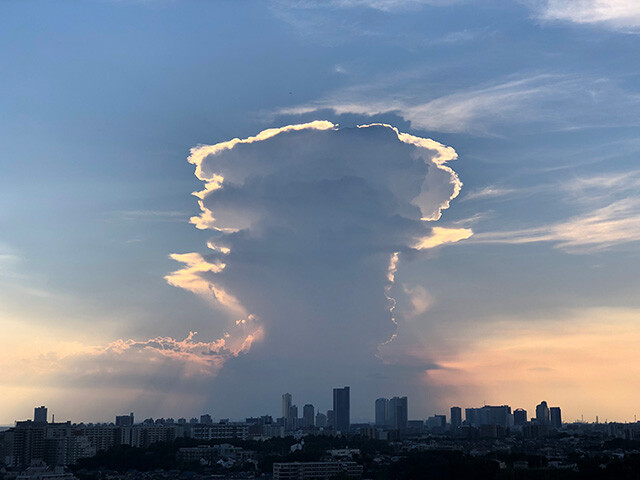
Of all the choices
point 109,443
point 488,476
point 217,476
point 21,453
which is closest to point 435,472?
point 488,476

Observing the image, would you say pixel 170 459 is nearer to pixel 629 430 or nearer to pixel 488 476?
pixel 488 476

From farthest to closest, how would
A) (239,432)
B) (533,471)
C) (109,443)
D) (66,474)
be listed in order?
(239,432) < (109,443) < (66,474) < (533,471)

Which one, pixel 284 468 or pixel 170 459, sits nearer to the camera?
pixel 284 468

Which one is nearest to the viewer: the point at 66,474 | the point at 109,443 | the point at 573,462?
the point at 66,474

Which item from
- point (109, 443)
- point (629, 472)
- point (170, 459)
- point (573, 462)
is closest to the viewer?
point (629, 472)

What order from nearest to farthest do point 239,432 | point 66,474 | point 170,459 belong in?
1. point 66,474
2. point 170,459
3. point 239,432

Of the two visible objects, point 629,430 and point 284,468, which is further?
point 629,430

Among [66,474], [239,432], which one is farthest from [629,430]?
[66,474]

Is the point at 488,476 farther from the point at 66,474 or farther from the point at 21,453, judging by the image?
the point at 21,453
